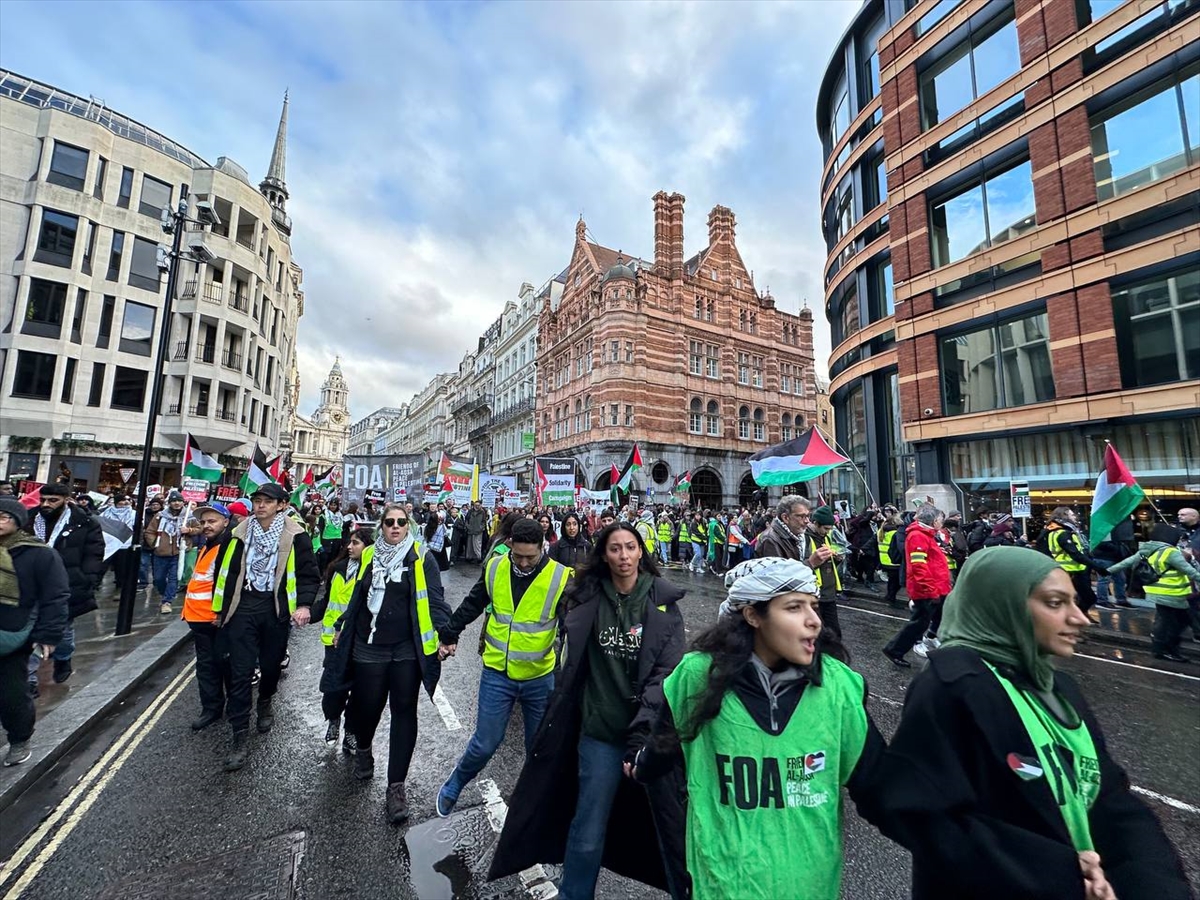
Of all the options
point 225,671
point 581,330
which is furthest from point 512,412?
point 225,671

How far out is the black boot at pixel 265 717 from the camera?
4734mm

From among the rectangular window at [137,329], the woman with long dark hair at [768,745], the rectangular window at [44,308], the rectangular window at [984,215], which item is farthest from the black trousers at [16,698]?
the rectangular window at [137,329]

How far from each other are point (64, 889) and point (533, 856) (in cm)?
257

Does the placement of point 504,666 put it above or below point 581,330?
below

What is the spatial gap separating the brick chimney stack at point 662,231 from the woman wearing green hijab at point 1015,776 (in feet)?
119

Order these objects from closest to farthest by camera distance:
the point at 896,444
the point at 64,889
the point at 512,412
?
1. the point at 64,889
2. the point at 896,444
3. the point at 512,412

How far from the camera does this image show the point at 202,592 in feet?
15.0

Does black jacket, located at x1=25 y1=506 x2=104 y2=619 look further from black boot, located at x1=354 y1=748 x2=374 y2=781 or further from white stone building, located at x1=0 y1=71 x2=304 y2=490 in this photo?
white stone building, located at x1=0 y1=71 x2=304 y2=490

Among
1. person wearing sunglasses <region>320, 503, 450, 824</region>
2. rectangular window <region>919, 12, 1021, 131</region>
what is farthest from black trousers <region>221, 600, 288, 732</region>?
rectangular window <region>919, 12, 1021, 131</region>

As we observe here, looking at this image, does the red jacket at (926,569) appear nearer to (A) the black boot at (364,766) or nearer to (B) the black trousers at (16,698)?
(A) the black boot at (364,766)

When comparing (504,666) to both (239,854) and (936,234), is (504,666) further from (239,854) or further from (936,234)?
(936,234)

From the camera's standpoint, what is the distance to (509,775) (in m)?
4.02

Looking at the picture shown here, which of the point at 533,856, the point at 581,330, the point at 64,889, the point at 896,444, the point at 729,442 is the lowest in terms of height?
the point at 64,889

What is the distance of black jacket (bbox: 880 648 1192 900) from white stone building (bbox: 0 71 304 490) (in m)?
26.5
